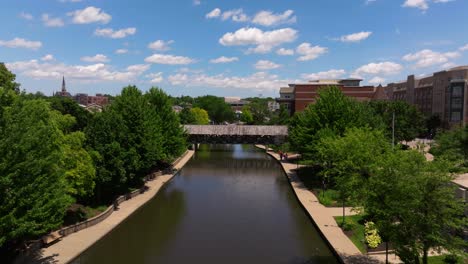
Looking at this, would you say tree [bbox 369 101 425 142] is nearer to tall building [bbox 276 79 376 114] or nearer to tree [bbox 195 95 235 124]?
tall building [bbox 276 79 376 114]

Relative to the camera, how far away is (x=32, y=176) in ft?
58.7

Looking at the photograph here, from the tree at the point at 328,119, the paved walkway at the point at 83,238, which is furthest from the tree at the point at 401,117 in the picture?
the paved walkway at the point at 83,238

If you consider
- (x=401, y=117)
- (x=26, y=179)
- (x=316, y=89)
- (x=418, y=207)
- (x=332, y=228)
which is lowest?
(x=332, y=228)

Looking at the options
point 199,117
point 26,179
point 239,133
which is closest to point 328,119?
point 239,133

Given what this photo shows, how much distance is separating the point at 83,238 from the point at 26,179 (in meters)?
9.17

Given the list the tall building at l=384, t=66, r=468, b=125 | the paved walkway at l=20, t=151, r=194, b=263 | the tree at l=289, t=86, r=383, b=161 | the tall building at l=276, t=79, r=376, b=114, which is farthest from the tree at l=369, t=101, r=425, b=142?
the paved walkway at l=20, t=151, r=194, b=263

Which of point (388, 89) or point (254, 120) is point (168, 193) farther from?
point (254, 120)

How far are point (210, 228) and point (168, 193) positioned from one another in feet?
46.5

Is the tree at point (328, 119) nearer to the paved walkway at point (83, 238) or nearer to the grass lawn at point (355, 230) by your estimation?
the grass lawn at point (355, 230)

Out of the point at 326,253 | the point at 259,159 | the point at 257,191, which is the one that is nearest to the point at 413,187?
the point at 326,253

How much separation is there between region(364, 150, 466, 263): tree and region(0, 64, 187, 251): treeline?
15954mm

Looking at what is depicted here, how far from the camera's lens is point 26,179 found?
17578mm

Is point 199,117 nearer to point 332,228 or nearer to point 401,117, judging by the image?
point 401,117

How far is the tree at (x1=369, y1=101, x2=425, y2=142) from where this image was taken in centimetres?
6662
